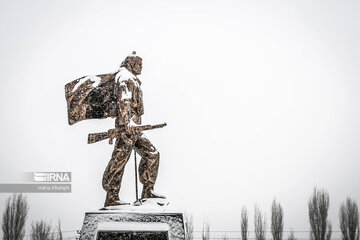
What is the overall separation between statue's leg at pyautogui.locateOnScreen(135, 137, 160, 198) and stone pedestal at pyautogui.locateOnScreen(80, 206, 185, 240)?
0.62 meters

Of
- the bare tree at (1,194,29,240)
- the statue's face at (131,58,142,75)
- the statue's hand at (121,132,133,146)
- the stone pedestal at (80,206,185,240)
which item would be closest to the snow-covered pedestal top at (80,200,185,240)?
the stone pedestal at (80,206,185,240)

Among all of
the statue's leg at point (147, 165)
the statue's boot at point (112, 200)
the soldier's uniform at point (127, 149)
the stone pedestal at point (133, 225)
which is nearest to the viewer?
the stone pedestal at point (133, 225)

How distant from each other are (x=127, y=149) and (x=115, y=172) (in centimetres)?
35

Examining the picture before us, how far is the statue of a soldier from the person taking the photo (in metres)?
5.70

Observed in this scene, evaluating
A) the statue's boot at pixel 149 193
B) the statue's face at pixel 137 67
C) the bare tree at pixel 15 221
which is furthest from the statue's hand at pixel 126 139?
the bare tree at pixel 15 221

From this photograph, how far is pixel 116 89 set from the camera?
5.91 m

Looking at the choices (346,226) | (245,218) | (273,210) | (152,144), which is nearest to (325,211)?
(346,226)

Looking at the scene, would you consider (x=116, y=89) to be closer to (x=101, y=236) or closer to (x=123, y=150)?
(x=123, y=150)

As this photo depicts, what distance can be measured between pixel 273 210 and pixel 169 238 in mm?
20111

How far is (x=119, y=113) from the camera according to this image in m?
5.75

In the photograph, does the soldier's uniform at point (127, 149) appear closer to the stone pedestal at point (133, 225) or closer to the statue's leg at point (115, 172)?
the statue's leg at point (115, 172)

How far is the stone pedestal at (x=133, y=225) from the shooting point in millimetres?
4918

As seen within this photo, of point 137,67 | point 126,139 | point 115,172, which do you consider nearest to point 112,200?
point 115,172

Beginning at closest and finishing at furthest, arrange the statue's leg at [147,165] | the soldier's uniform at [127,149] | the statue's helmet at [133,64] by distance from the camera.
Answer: the soldier's uniform at [127,149] → the statue's leg at [147,165] → the statue's helmet at [133,64]
